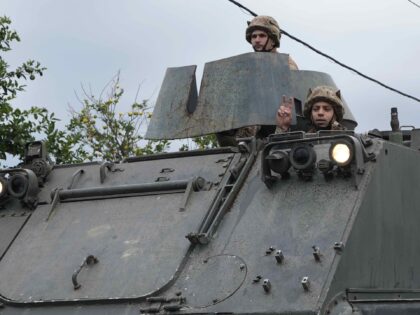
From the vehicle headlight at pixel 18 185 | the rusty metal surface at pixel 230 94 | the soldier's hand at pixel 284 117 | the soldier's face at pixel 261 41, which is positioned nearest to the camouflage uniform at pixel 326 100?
the soldier's hand at pixel 284 117

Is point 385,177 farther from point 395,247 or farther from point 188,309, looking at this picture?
point 188,309

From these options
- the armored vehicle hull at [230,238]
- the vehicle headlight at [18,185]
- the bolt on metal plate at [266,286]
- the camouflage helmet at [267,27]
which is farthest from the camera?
the camouflage helmet at [267,27]

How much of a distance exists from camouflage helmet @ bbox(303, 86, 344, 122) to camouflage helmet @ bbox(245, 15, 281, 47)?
1350 mm

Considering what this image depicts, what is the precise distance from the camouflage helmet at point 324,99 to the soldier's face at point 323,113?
31 millimetres

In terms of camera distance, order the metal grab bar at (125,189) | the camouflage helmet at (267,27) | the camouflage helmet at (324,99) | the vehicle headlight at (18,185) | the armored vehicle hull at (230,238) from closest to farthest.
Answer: the armored vehicle hull at (230,238) < the metal grab bar at (125,189) < the camouflage helmet at (324,99) < the vehicle headlight at (18,185) < the camouflage helmet at (267,27)

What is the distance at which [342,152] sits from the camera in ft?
25.1

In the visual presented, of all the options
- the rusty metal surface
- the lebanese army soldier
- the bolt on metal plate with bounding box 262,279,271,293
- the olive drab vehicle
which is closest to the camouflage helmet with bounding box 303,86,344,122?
the olive drab vehicle

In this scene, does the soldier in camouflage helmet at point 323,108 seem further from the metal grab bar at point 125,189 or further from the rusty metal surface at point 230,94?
the metal grab bar at point 125,189

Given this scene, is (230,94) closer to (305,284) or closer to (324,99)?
(324,99)

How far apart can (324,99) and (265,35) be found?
1542 mm

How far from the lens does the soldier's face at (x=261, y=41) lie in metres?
10.2

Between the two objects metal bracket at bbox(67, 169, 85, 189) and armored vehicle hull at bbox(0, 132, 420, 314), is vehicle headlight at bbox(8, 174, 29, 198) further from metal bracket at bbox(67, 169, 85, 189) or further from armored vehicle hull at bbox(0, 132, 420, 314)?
metal bracket at bbox(67, 169, 85, 189)

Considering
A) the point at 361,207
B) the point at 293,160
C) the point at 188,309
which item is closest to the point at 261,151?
the point at 293,160

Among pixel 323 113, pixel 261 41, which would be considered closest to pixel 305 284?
pixel 323 113
